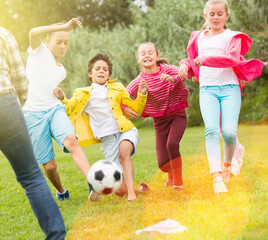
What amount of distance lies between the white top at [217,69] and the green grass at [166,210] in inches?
46.5

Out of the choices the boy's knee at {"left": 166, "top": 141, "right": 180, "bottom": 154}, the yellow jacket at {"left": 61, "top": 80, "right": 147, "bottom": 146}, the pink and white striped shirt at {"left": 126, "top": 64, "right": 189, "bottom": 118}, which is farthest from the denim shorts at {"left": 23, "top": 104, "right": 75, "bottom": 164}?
the boy's knee at {"left": 166, "top": 141, "right": 180, "bottom": 154}

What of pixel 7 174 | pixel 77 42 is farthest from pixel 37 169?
pixel 77 42

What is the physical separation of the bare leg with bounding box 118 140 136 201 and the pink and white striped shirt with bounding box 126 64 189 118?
2.29 ft

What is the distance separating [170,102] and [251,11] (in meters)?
10.9

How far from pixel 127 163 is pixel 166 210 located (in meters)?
0.94

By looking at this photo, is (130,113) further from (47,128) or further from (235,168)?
(235,168)

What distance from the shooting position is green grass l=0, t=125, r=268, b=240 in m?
3.20

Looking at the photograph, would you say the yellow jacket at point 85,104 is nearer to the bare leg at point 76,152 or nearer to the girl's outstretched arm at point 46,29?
the bare leg at point 76,152

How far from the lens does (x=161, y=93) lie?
5.08m

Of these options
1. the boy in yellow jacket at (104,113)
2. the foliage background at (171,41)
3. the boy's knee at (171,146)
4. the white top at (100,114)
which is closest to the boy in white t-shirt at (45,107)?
the boy in yellow jacket at (104,113)

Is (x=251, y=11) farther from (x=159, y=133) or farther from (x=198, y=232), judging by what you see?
(x=198, y=232)

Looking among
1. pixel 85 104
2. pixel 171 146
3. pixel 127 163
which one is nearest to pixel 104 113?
pixel 85 104

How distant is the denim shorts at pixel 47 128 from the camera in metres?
4.36

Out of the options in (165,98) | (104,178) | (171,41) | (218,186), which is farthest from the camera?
(171,41)
